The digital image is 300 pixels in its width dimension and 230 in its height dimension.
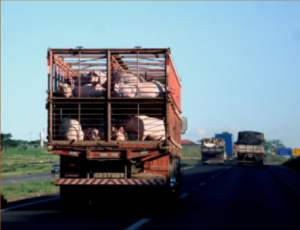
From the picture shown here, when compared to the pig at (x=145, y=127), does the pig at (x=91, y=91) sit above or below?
above

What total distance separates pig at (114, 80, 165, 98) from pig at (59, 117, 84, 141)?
132cm

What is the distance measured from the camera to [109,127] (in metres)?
14.3

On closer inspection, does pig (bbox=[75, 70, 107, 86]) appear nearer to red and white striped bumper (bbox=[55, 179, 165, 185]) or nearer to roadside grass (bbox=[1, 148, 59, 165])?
red and white striped bumper (bbox=[55, 179, 165, 185])

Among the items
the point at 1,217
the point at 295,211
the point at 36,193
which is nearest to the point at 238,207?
the point at 295,211

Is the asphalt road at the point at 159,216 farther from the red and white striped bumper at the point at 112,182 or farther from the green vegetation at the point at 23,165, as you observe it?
the green vegetation at the point at 23,165

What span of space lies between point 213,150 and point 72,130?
5520cm

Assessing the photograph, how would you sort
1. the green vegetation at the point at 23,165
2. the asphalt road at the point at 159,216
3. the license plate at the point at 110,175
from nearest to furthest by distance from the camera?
1. the asphalt road at the point at 159,216
2. the license plate at the point at 110,175
3. the green vegetation at the point at 23,165

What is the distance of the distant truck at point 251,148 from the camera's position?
61281mm

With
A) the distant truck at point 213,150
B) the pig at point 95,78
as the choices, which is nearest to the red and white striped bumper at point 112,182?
the pig at point 95,78

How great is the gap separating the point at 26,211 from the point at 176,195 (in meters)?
4.97

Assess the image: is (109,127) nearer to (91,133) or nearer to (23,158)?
(91,133)

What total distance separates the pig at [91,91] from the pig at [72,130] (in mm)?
723

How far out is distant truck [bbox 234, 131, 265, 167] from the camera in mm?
61281

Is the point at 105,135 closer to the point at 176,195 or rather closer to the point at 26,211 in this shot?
the point at 26,211
